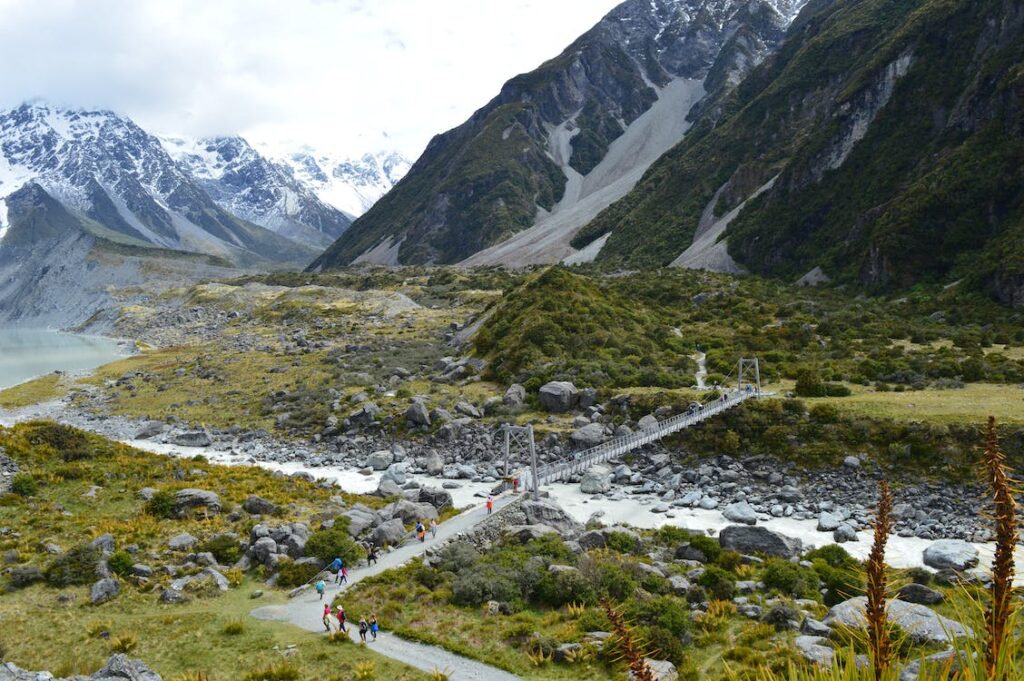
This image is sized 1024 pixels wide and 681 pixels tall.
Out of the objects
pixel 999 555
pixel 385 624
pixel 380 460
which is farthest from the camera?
pixel 380 460

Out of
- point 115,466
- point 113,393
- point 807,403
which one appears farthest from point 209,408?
point 807,403

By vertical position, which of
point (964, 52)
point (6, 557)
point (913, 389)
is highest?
point (964, 52)

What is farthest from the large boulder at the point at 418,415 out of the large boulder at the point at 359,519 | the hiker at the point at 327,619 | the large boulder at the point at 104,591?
the hiker at the point at 327,619

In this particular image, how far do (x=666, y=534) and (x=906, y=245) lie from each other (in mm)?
72950

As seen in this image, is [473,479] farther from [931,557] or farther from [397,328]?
[397,328]

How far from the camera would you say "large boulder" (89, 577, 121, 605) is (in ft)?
73.4

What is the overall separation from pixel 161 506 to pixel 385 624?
644 inches

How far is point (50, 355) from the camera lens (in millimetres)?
122188

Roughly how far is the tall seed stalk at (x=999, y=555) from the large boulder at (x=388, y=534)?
26681 mm

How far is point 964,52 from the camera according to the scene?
99.0 metres

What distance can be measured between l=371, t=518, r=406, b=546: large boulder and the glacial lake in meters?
82.1

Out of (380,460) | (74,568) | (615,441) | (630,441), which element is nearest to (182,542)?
(74,568)

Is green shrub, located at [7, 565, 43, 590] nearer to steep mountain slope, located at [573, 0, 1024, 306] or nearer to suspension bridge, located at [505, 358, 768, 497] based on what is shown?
suspension bridge, located at [505, 358, 768, 497]

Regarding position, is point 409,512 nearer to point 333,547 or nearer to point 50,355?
point 333,547
